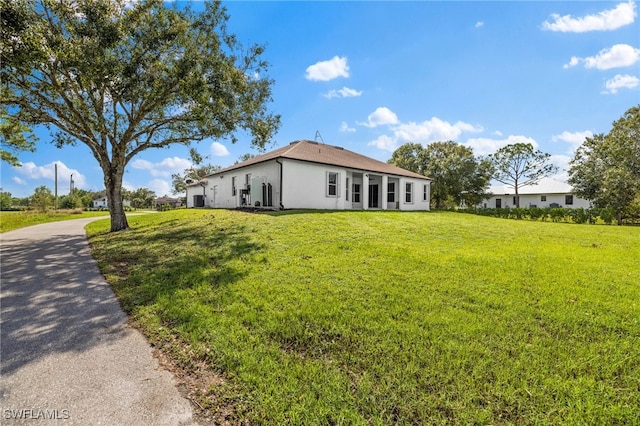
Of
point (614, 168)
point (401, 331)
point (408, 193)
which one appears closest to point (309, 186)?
point (408, 193)

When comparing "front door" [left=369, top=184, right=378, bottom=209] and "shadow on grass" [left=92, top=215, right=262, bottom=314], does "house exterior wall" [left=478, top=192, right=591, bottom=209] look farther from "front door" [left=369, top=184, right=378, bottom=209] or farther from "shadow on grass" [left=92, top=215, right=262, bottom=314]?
"shadow on grass" [left=92, top=215, right=262, bottom=314]

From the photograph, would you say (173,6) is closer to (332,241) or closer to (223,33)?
(223,33)

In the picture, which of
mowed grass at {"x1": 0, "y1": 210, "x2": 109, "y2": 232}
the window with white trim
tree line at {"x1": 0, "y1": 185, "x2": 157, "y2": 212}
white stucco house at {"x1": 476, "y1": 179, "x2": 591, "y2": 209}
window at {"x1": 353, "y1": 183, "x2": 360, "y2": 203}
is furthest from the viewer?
white stucco house at {"x1": 476, "y1": 179, "x2": 591, "y2": 209}

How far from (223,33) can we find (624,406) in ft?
44.6

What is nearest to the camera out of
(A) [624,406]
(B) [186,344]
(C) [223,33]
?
(A) [624,406]

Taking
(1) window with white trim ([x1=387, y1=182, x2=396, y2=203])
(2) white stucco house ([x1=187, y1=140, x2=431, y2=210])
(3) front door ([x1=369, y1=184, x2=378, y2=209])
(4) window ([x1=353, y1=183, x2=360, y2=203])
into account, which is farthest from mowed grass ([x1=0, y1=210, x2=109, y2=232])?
(1) window with white trim ([x1=387, y1=182, x2=396, y2=203])

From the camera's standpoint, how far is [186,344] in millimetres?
3213

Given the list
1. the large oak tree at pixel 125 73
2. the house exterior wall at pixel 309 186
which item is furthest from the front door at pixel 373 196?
the large oak tree at pixel 125 73

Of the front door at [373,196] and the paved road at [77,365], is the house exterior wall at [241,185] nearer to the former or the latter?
the front door at [373,196]

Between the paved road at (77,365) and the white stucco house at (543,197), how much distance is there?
40.7 meters

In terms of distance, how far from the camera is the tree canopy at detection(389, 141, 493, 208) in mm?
33406

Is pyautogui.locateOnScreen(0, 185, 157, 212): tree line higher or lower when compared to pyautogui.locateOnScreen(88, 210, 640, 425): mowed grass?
higher

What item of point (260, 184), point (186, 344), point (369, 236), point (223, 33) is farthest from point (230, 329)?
point (260, 184)

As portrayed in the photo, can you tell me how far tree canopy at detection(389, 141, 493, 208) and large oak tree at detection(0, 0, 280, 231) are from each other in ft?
86.8
